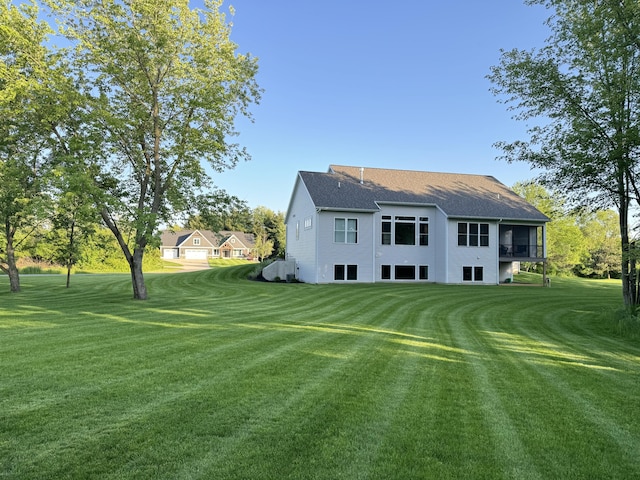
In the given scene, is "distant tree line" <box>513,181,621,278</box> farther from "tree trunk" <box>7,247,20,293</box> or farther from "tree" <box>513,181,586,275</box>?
"tree trunk" <box>7,247,20,293</box>

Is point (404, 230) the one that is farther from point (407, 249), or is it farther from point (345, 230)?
point (345, 230)

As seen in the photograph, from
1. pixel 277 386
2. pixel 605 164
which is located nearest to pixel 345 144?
pixel 605 164

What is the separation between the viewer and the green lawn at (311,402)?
3254 millimetres

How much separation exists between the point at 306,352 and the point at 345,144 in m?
26.5

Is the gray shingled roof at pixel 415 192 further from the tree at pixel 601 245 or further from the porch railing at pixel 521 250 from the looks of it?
the tree at pixel 601 245

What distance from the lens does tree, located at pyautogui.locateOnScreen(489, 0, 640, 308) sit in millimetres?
10797

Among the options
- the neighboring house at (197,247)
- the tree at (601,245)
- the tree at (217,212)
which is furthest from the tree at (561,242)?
the neighboring house at (197,247)

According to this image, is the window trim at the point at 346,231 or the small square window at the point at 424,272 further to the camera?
the small square window at the point at 424,272

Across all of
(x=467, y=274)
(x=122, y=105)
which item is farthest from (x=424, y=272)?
(x=122, y=105)

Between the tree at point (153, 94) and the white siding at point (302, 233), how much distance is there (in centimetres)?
974

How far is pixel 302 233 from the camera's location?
27031mm

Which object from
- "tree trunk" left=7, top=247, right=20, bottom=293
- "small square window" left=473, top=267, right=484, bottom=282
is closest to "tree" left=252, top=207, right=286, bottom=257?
"small square window" left=473, top=267, right=484, bottom=282

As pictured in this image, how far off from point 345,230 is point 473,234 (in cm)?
801

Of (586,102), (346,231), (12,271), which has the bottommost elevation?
(12,271)
